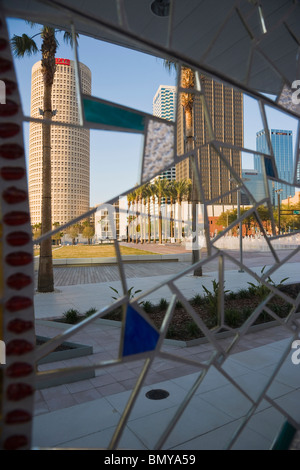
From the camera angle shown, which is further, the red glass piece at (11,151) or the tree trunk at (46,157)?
the tree trunk at (46,157)

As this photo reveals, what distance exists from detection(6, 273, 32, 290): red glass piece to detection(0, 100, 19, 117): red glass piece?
80cm

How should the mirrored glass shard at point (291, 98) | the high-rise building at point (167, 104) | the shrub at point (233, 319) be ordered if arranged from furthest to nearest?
the shrub at point (233, 319), the mirrored glass shard at point (291, 98), the high-rise building at point (167, 104)

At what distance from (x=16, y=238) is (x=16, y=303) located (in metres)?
0.33

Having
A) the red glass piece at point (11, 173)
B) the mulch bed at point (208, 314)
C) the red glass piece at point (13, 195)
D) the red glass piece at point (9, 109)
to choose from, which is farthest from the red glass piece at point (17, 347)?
the mulch bed at point (208, 314)

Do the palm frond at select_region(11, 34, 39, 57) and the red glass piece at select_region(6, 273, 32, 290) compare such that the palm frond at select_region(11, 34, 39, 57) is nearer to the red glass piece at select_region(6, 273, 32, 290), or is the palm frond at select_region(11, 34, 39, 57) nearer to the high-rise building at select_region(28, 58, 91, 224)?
the red glass piece at select_region(6, 273, 32, 290)

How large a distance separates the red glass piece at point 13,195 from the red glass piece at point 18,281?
1.22ft

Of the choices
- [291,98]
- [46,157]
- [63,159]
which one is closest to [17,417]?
[291,98]

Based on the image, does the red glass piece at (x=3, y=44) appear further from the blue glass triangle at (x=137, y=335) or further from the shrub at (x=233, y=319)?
the shrub at (x=233, y=319)

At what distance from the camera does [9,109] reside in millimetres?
1501

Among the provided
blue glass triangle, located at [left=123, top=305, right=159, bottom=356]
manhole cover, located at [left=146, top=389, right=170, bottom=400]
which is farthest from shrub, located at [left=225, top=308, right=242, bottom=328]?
blue glass triangle, located at [left=123, top=305, right=159, bottom=356]

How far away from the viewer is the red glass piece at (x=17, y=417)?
4.88 ft

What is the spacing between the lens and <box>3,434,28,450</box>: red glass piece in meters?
1.50

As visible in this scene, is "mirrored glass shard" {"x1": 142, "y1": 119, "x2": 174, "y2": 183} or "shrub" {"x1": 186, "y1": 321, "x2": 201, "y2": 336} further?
"shrub" {"x1": 186, "y1": 321, "x2": 201, "y2": 336}

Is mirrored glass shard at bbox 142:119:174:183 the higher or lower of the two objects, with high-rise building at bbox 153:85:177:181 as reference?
lower
